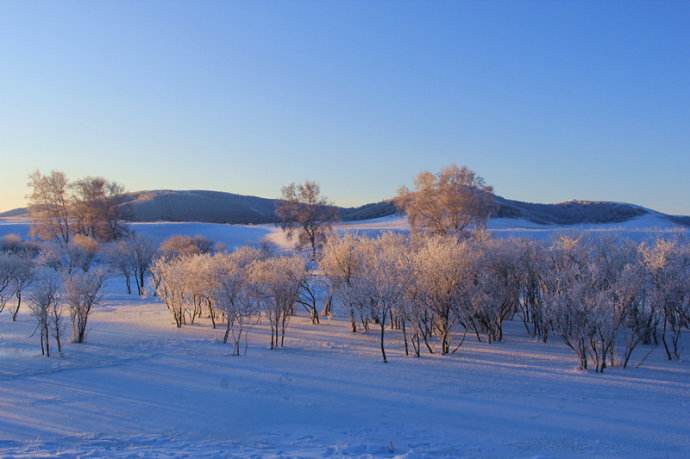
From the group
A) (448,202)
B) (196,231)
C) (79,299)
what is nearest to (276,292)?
(79,299)

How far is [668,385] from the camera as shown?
1435 cm

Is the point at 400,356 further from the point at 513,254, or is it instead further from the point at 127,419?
the point at 127,419

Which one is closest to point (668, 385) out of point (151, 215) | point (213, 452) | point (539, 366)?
point (539, 366)

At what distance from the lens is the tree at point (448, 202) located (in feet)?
122

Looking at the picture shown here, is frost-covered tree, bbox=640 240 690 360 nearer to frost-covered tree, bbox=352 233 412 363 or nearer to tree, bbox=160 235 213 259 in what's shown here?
frost-covered tree, bbox=352 233 412 363

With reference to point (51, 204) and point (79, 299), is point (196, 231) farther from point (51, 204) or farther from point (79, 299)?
point (79, 299)

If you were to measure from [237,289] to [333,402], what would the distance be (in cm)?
882

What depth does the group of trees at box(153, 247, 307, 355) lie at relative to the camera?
2056 cm

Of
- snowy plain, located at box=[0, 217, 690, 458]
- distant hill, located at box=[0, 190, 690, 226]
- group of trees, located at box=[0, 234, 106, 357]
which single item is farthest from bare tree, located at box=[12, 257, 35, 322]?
distant hill, located at box=[0, 190, 690, 226]

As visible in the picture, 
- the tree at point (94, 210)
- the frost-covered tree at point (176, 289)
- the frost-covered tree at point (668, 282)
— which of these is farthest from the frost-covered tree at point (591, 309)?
the tree at point (94, 210)

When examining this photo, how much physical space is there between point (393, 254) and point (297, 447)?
13.4 meters

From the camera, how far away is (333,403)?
1305 centimetres

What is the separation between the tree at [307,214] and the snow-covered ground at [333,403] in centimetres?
2520

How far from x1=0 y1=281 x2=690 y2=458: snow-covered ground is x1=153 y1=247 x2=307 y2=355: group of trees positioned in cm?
154
